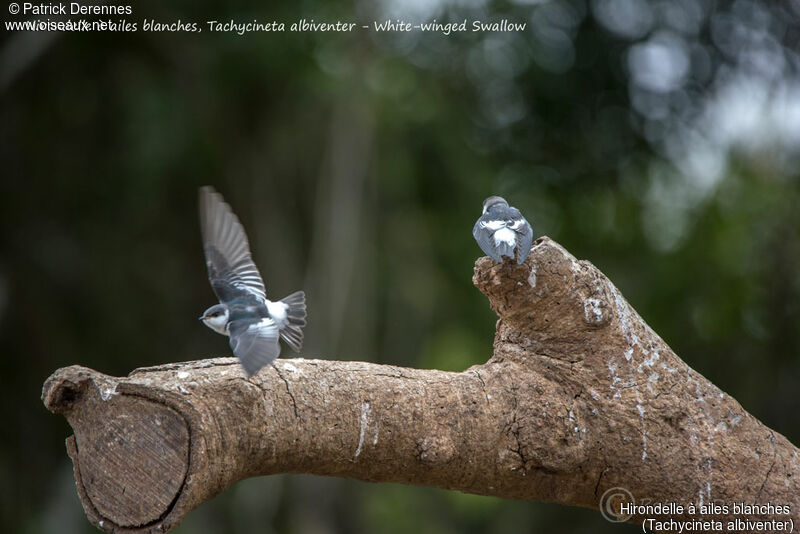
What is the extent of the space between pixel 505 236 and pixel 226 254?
1313mm

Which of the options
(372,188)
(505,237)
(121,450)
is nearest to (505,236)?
(505,237)

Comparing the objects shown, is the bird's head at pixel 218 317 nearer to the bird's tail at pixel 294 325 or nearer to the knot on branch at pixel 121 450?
the bird's tail at pixel 294 325

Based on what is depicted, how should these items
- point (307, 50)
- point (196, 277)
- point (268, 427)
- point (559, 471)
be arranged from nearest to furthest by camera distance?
point (268, 427) → point (559, 471) → point (307, 50) → point (196, 277)

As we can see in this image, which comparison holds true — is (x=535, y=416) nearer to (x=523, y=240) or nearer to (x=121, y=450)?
(x=523, y=240)

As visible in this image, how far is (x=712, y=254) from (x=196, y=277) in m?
6.00

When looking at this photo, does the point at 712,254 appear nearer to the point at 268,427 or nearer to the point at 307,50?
the point at 307,50

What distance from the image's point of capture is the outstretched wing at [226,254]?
13.9 ft

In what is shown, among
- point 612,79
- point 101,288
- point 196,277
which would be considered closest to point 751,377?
point 612,79

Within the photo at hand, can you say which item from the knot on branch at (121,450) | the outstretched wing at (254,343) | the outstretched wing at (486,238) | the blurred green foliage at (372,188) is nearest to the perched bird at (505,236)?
the outstretched wing at (486,238)

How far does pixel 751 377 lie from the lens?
10.4 m

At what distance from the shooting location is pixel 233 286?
4242mm

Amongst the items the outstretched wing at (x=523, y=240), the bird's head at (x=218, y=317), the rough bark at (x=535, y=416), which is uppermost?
the outstretched wing at (x=523, y=240)

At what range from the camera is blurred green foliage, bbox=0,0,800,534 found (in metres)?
10.2

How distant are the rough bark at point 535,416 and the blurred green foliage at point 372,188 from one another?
633 cm
